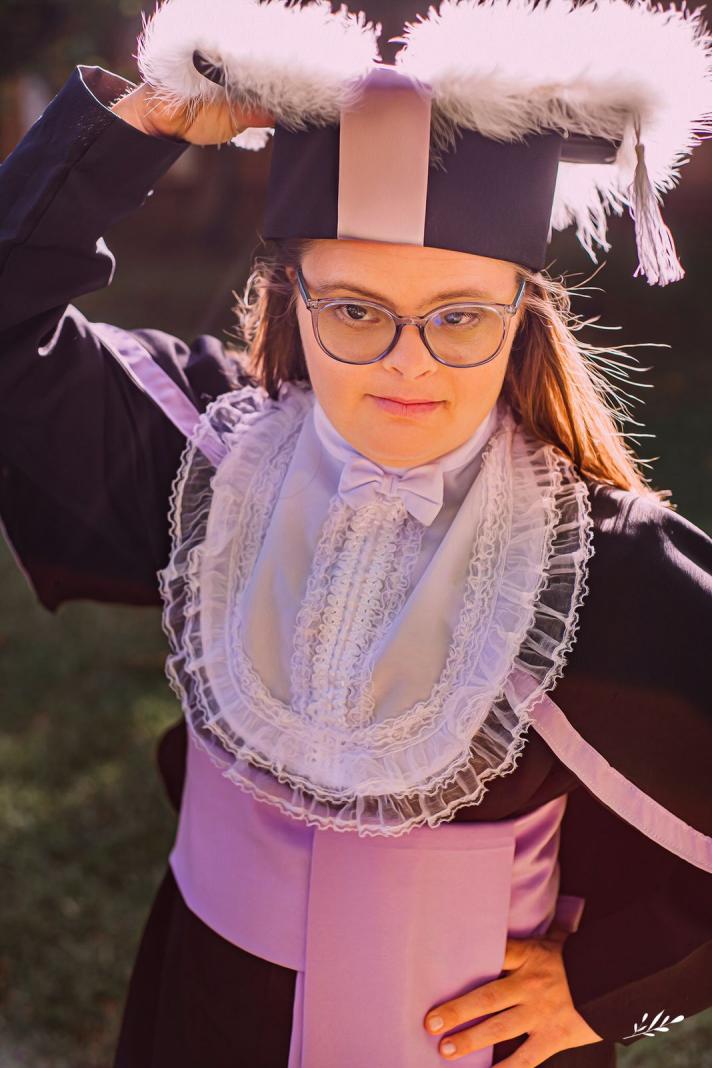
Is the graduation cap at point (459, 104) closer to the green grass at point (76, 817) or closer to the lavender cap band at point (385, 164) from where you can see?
the lavender cap band at point (385, 164)

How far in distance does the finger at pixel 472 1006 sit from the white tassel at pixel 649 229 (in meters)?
0.99

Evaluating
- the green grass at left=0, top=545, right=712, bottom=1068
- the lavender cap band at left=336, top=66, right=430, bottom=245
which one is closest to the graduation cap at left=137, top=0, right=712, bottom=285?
the lavender cap band at left=336, top=66, right=430, bottom=245

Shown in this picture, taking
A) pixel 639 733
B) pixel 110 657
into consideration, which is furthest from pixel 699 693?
pixel 110 657

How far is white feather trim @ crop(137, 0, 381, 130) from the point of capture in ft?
4.37

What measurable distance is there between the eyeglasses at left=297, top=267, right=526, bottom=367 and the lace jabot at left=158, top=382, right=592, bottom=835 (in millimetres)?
186

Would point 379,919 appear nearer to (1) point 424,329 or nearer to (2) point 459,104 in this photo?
(1) point 424,329

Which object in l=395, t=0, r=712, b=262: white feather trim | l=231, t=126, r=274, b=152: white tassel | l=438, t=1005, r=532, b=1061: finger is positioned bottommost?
l=438, t=1005, r=532, b=1061: finger

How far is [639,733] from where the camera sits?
4.73 feet

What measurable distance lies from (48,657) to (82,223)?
3043 mm

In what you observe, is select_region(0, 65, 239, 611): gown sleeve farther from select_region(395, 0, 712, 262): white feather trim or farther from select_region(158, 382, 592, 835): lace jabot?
select_region(395, 0, 712, 262): white feather trim

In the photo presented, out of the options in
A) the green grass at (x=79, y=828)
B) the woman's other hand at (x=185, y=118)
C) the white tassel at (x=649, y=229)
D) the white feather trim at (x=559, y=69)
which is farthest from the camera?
the green grass at (x=79, y=828)

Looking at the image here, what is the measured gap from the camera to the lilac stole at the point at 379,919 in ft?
5.02

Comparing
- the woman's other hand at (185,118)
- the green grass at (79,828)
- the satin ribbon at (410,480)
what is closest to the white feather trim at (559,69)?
the woman's other hand at (185,118)

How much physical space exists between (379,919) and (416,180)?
975 mm
